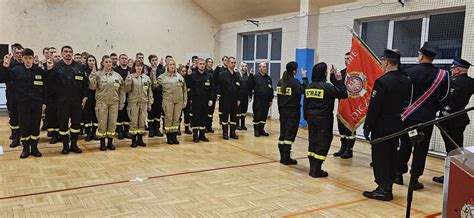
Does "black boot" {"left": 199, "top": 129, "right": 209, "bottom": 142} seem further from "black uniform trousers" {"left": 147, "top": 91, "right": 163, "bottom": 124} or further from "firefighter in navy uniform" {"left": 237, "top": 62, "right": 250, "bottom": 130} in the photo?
"firefighter in navy uniform" {"left": 237, "top": 62, "right": 250, "bottom": 130}

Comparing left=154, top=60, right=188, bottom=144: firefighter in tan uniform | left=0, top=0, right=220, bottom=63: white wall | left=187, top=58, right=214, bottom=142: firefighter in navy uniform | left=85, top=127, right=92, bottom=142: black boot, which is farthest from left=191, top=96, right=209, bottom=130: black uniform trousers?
left=0, top=0, right=220, bottom=63: white wall

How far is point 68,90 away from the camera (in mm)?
5336

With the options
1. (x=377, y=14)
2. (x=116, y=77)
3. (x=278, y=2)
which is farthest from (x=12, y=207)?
(x=278, y=2)

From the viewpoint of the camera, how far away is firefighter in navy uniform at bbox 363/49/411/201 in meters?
3.65

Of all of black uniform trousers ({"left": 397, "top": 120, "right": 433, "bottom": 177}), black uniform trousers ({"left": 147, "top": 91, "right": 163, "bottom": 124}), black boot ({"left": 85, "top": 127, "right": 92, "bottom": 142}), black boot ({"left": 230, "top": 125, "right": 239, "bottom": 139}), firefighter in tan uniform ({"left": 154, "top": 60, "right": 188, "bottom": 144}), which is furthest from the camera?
black boot ({"left": 230, "top": 125, "right": 239, "bottom": 139})

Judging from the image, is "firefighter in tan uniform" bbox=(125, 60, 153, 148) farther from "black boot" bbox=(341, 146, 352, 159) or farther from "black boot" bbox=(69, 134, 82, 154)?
"black boot" bbox=(341, 146, 352, 159)

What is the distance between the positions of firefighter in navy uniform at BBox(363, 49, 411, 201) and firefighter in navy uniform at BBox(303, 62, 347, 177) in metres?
0.77

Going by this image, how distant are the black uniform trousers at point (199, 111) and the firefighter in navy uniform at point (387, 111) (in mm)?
3493

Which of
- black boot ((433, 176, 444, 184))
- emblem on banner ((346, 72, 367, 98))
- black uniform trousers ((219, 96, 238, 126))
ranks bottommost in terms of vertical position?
black boot ((433, 176, 444, 184))

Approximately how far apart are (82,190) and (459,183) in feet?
11.4

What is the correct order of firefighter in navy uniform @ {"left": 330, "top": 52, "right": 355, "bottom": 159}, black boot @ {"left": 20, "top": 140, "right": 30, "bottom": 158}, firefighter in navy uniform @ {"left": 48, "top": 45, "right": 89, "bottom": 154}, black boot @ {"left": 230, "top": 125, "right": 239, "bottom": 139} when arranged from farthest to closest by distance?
black boot @ {"left": 230, "top": 125, "right": 239, "bottom": 139}, firefighter in navy uniform @ {"left": 330, "top": 52, "right": 355, "bottom": 159}, firefighter in navy uniform @ {"left": 48, "top": 45, "right": 89, "bottom": 154}, black boot @ {"left": 20, "top": 140, "right": 30, "bottom": 158}

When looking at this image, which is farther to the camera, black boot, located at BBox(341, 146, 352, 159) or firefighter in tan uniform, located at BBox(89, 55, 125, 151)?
black boot, located at BBox(341, 146, 352, 159)

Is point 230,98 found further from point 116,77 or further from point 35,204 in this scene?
point 35,204

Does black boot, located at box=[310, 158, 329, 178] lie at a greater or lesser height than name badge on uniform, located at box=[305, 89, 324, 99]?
lesser
